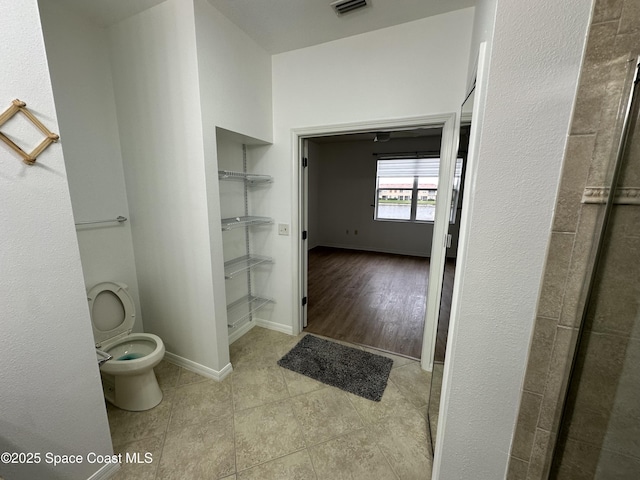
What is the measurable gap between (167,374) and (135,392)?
0.40 m

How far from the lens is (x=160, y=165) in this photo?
1.76m

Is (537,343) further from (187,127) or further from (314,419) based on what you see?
(187,127)

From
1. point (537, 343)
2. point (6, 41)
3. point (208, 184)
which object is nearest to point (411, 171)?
point (208, 184)

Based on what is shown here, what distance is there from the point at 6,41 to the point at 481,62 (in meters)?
1.65

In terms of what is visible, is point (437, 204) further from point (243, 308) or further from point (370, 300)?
point (243, 308)

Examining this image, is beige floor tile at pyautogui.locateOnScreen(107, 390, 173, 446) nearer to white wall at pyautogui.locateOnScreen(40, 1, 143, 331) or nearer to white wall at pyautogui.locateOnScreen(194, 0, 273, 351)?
white wall at pyautogui.locateOnScreen(194, 0, 273, 351)

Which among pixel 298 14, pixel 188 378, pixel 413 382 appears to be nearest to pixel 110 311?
pixel 188 378

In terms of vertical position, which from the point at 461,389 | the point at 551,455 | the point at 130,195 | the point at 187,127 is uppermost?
the point at 187,127

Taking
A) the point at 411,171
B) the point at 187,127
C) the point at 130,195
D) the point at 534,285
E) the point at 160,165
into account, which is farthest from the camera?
the point at 411,171

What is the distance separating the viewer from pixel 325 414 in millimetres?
1656

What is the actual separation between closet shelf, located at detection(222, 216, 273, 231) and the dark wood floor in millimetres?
1269

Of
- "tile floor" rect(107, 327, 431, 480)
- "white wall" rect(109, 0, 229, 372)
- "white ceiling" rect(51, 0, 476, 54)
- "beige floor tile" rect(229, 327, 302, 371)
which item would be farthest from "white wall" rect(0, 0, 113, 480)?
"beige floor tile" rect(229, 327, 302, 371)

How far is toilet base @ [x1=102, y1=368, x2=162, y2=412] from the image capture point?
63.4 inches

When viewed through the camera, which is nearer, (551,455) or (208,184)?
(551,455)
